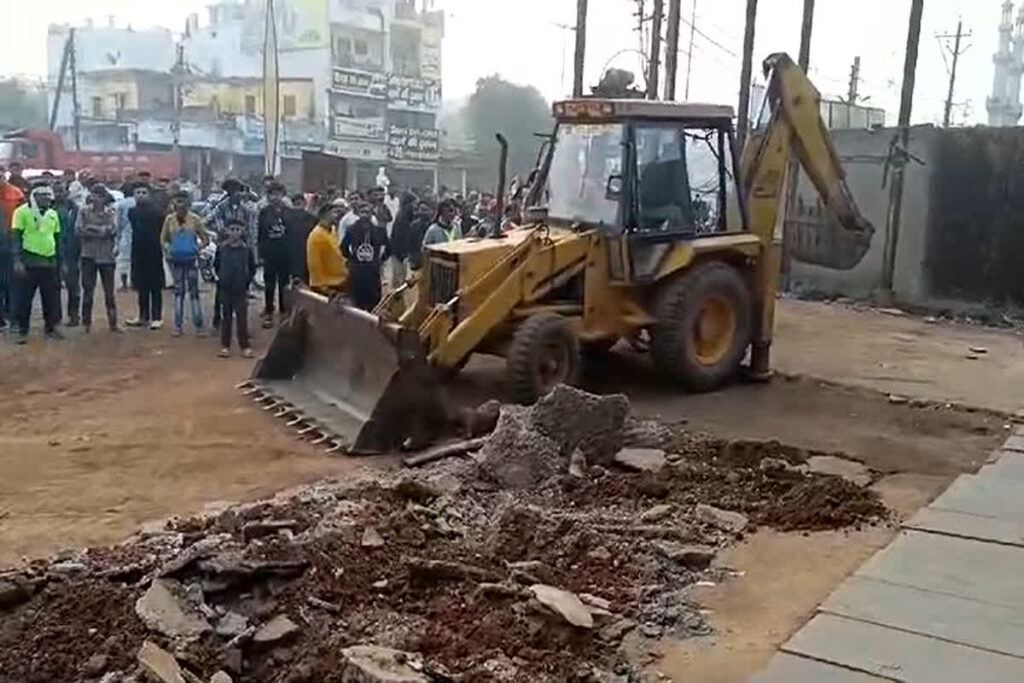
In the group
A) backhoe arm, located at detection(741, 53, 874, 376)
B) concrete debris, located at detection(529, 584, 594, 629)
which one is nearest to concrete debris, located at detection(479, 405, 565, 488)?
concrete debris, located at detection(529, 584, 594, 629)

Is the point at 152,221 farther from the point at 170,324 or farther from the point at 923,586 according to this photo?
the point at 923,586

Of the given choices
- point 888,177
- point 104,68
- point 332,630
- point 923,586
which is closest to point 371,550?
point 332,630

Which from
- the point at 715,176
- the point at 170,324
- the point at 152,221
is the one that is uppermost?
the point at 715,176

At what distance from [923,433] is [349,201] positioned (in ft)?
27.1

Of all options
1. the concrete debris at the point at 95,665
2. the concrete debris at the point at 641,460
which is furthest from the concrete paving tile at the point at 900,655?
the concrete debris at the point at 641,460

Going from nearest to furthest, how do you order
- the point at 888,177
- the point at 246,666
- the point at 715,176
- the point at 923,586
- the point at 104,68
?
the point at 923,586 < the point at 246,666 < the point at 715,176 < the point at 888,177 < the point at 104,68

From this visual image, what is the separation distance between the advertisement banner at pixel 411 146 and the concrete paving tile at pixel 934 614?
51.4 m

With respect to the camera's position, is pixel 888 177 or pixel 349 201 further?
pixel 888 177

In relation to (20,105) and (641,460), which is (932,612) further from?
(20,105)

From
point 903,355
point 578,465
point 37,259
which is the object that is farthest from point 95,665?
point 903,355

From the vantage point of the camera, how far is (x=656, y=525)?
6129 mm

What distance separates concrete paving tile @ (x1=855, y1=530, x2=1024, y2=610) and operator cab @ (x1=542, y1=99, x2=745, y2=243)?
520 centimetres

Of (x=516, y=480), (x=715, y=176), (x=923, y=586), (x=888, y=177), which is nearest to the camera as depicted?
(x=923, y=586)

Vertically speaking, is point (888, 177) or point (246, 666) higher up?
point (888, 177)
